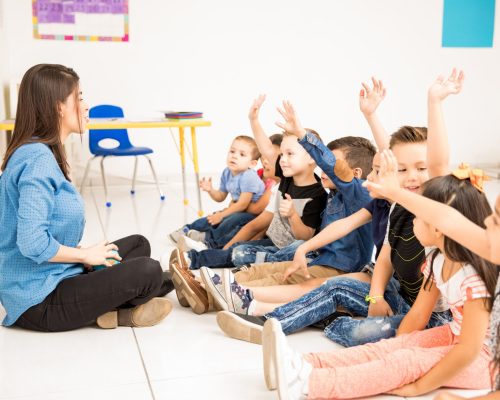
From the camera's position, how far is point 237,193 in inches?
136

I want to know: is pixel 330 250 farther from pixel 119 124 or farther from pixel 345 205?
pixel 119 124

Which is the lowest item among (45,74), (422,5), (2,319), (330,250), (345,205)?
(2,319)

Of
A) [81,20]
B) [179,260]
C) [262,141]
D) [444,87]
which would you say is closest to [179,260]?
[179,260]

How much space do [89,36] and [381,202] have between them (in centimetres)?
375

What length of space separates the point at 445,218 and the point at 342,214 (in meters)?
1.16

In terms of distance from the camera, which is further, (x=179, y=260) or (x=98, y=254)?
(x=179, y=260)

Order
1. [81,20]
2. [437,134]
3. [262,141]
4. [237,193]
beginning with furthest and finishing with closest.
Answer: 1. [81,20]
2. [237,193]
3. [262,141]
4. [437,134]

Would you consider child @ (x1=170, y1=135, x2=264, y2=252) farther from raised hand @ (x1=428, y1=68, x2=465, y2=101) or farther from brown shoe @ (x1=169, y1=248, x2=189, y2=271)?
raised hand @ (x1=428, y1=68, x2=465, y2=101)

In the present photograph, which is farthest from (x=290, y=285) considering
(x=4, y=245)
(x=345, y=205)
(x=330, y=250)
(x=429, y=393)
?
(x=4, y=245)

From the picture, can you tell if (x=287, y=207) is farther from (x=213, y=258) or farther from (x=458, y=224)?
(x=458, y=224)

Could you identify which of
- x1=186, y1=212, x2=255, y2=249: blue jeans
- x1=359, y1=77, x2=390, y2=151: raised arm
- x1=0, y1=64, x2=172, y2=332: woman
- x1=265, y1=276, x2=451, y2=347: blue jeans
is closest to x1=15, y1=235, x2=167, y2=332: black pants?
x1=0, y1=64, x2=172, y2=332: woman

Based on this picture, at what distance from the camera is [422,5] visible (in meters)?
5.99

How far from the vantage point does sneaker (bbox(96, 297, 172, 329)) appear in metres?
2.25

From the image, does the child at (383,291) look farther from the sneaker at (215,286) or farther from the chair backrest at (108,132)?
the chair backrest at (108,132)
